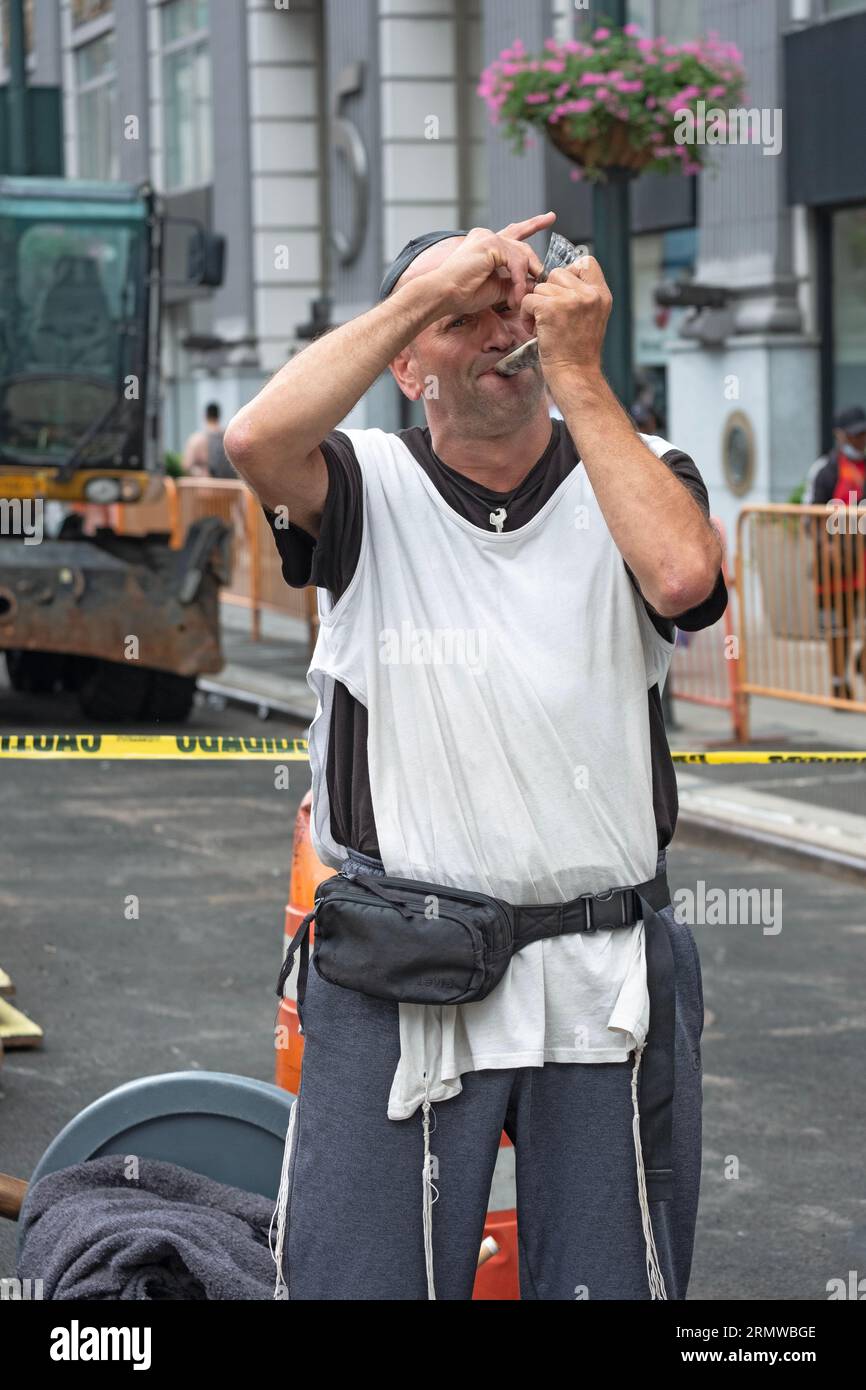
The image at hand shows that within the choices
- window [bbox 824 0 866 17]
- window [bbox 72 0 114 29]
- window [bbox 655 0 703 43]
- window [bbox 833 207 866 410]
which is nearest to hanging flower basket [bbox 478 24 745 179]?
window [bbox 824 0 866 17]

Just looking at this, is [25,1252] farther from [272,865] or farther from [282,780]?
[282,780]

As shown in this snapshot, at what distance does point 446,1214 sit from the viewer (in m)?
2.77

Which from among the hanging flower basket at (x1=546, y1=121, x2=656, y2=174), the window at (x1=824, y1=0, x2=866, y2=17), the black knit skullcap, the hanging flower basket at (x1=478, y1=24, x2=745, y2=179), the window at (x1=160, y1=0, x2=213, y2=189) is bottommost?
the black knit skullcap

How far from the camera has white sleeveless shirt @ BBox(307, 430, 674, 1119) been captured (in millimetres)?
2740

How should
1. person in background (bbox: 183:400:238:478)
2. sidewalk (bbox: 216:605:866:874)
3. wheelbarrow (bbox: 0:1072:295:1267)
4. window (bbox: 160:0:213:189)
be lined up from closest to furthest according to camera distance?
wheelbarrow (bbox: 0:1072:295:1267), sidewalk (bbox: 216:605:866:874), person in background (bbox: 183:400:238:478), window (bbox: 160:0:213:189)

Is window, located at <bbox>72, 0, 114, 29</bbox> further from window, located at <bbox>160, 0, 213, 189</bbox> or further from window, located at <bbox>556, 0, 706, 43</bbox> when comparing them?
window, located at <bbox>556, 0, 706, 43</bbox>

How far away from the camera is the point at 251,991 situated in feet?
22.4

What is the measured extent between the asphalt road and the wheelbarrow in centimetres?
129

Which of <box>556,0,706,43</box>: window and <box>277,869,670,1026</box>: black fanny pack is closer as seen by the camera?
<box>277,869,670,1026</box>: black fanny pack

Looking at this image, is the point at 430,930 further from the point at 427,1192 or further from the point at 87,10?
the point at 87,10

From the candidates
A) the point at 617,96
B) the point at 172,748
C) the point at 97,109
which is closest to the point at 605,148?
the point at 617,96

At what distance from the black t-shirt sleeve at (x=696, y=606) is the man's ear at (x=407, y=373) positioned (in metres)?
0.35
